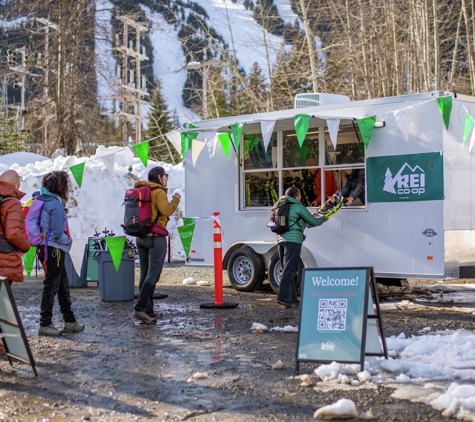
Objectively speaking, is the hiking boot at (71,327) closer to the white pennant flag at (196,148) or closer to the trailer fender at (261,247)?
the trailer fender at (261,247)

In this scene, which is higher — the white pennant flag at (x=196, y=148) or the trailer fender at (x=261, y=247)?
the white pennant flag at (x=196, y=148)

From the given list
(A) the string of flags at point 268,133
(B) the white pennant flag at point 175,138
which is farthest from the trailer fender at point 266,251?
(B) the white pennant flag at point 175,138

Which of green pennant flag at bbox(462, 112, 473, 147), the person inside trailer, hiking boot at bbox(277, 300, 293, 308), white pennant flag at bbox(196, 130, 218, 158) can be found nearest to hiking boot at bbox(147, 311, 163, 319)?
hiking boot at bbox(277, 300, 293, 308)

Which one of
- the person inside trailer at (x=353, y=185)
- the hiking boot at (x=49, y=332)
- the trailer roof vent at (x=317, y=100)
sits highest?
the trailer roof vent at (x=317, y=100)

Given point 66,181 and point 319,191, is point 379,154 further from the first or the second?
point 66,181

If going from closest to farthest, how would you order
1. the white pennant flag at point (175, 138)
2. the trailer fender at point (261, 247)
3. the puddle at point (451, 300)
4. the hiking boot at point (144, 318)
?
the hiking boot at point (144, 318) < the puddle at point (451, 300) < the trailer fender at point (261, 247) < the white pennant flag at point (175, 138)

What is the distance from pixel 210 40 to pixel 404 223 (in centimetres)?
1395

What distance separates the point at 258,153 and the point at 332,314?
6.63 metres

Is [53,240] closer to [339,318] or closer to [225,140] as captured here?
[339,318]

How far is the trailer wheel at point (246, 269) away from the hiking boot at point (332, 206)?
5.52 ft

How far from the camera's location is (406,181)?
33.3ft

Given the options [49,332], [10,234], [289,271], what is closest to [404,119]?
[289,271]

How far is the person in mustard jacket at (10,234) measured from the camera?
7.01 m

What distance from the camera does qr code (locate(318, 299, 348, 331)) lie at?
19.5 ft
